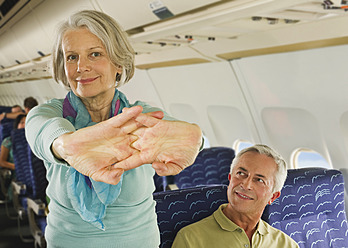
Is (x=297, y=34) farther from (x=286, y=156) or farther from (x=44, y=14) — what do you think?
(x=44, y=14)

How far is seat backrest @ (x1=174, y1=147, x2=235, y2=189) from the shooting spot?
12.1ft

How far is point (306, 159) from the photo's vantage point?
427 centimetres

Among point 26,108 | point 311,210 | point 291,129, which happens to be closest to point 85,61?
point 311,210

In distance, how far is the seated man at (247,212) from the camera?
230 cm

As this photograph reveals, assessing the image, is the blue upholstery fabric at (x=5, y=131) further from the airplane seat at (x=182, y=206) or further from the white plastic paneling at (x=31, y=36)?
the airplane seat at (x=182, y=206)

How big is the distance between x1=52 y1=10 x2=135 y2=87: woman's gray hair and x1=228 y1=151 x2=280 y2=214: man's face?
1.29m

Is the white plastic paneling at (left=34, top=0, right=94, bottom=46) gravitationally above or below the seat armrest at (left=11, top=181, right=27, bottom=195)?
above

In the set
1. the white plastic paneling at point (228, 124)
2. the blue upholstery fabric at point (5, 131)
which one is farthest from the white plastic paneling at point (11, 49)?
the white plastic paneling at point (228, 124)

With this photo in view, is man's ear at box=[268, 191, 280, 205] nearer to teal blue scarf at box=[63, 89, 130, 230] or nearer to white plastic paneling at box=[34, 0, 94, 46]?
teal blue scarf at box=[63, 89, 130, 230]

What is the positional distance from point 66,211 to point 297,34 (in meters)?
2.29

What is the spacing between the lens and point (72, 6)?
3.23m

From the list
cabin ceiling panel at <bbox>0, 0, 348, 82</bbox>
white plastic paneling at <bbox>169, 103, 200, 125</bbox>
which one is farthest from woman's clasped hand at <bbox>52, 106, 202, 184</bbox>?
white plastic paneling at <bbox>169, 103, 200, 125</bbox>

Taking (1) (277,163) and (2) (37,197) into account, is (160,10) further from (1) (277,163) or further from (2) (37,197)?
(2) (37,197)

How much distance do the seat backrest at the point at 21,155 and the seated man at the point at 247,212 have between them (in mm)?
3192
